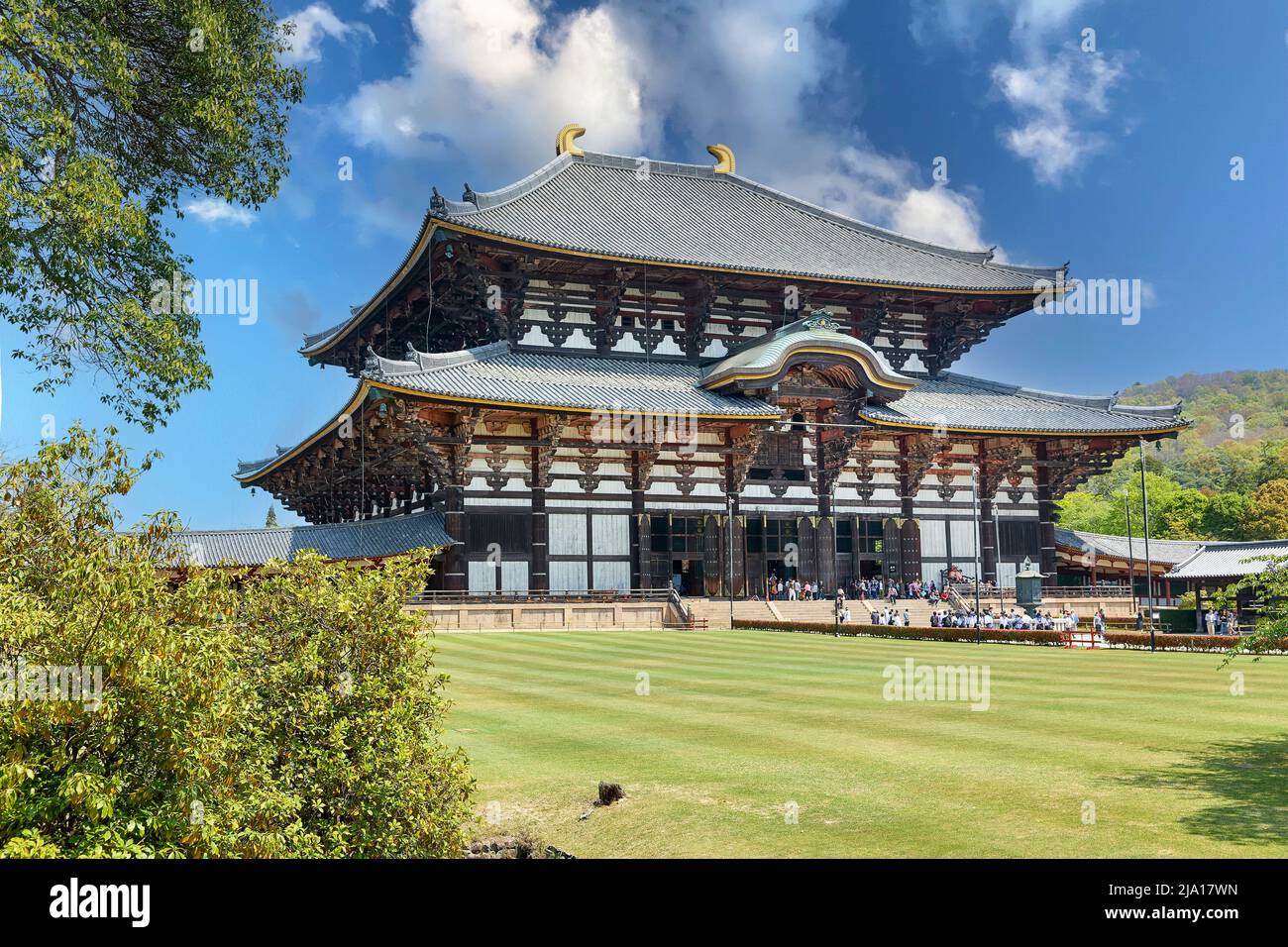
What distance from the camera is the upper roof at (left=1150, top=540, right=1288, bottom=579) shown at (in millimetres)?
58750

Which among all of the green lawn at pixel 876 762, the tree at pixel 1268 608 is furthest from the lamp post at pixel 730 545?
the tree at pixel 1268 608

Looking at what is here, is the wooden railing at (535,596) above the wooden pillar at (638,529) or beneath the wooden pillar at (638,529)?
beneath

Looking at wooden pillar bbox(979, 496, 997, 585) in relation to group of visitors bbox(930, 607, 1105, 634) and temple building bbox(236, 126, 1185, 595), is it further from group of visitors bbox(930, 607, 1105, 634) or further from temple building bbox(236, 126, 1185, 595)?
group of visitors bbox(930, 607, 1105, 634)

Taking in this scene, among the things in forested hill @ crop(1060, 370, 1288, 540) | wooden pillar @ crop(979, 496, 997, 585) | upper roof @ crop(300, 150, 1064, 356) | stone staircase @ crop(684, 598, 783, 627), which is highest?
upper roof @ crop(300, 150, 1064, 356)

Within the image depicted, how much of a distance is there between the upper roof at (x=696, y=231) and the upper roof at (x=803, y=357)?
362 cm

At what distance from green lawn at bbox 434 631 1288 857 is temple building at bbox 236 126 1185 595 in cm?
2127

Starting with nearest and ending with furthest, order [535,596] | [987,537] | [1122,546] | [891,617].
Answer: [535,596] < [891,617] < [987,537] < [1122,546]

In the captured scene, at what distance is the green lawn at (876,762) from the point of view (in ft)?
Answer: 32.9

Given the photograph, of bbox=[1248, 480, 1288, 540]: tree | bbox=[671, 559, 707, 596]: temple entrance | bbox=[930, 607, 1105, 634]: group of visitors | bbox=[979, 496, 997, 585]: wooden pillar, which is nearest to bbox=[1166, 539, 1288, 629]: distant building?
bbox=[979, 496, 997, 585]: wooden pillar

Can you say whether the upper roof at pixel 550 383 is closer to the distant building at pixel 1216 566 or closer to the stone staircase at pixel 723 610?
the stone staircase at pixel 723 610

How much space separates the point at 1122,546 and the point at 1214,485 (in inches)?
2843

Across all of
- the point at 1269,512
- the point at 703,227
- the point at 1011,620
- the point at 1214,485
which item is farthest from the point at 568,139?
the point at 1214,485

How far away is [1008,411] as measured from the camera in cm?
5594

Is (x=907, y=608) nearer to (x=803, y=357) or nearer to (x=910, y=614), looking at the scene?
(x=910, y=614)
